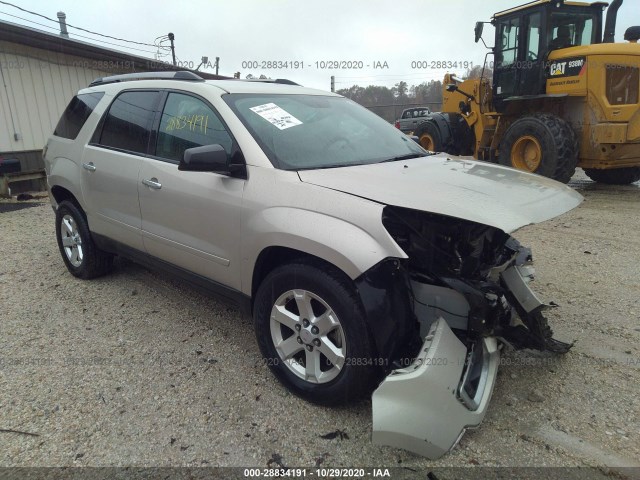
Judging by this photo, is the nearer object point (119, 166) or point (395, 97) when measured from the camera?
point (119, 166)

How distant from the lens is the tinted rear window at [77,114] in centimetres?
408

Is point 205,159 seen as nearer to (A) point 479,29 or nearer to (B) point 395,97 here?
(A) point 479,29

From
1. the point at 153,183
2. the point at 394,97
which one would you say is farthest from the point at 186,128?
the point at 394,97

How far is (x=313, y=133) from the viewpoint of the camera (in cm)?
298

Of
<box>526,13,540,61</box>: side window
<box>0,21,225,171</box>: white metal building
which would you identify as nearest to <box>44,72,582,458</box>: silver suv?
<box>526,13,540,61</box>: side window

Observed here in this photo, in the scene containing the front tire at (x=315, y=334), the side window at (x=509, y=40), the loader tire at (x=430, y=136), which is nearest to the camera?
the front tire at (x=315, y=334)

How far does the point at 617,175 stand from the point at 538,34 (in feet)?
10.5

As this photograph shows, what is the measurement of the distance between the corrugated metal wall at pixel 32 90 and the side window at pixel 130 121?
7386mm

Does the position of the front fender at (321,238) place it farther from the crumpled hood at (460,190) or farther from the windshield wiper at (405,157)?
the windshield wiper at (405,157)

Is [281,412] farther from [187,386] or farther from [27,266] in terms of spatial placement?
[27,266]

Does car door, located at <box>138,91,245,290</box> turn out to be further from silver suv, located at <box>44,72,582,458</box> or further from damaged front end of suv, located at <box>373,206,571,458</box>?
Result: damaged front end of suv, located at <box>373,206,571,458</box>

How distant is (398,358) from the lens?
2.29 meters

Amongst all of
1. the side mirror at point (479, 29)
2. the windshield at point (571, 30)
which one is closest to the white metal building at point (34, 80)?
the side mirror at point (479, 29)

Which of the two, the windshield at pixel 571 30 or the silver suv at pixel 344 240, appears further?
the windshield at pixel 571 30
